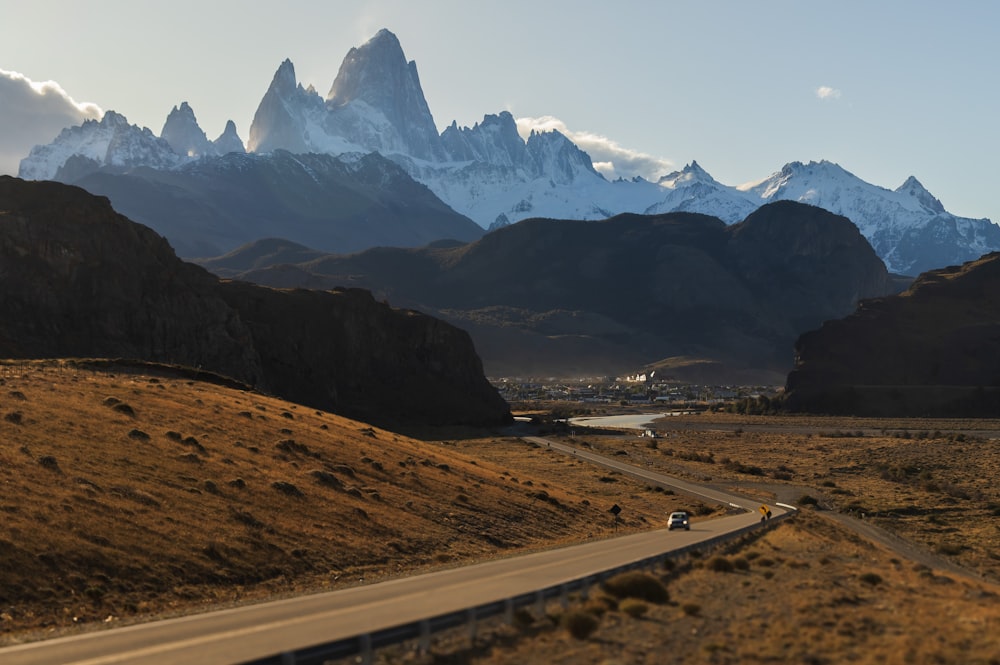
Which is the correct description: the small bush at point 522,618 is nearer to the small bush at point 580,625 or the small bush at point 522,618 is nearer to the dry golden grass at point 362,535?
the dry golden grass at point 362,535

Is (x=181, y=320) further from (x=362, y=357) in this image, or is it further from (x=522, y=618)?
(x=522, y=618)

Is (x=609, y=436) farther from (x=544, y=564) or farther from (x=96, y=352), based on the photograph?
(x=544, y=564)

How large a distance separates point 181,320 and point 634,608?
112 metres

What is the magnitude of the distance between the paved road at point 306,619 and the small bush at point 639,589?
1550mm

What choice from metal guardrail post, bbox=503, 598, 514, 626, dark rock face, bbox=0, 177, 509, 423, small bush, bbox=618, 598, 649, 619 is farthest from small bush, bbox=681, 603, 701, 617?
dark rock face, bbox=0, 177, 509, 423

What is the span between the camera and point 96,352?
110438 millimetres

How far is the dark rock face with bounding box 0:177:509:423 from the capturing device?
11281 cm

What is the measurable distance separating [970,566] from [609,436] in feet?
372

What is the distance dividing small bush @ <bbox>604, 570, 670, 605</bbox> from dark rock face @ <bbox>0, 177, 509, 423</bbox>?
84.9 metres

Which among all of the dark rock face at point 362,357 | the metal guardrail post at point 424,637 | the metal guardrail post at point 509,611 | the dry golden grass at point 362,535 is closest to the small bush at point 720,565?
the dry golden grass at point 362,535

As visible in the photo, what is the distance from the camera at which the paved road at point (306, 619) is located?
20469 mm

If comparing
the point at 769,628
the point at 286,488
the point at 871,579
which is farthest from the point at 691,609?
the point at 286,488

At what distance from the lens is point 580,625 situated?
68.9 ft

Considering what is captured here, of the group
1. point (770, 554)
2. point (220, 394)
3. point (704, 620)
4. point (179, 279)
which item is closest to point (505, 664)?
point (704, 620)
